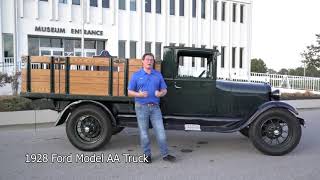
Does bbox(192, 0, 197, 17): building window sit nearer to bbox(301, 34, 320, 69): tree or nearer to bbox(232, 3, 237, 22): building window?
bbox(232, 3, 237, 22): building window

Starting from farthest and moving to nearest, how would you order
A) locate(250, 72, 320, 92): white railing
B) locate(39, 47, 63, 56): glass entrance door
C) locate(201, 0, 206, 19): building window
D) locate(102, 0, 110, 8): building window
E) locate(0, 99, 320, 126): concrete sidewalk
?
locate(201, 0, 206, 19): building window, locate(102, 0, 110, 8): building window, locate(250, 72, 320, 92): white railing, locate(39, 47, 63, 56): glass entrance door, locate(0, 99, 320, 126): concrete sidewalk

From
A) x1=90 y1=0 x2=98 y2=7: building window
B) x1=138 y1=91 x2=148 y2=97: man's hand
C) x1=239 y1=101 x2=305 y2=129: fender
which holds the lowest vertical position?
x1=239 y1=101 x2=305 y2=129: fender

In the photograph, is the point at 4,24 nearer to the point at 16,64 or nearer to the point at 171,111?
the point at 16,64

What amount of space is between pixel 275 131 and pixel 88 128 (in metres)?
3.49

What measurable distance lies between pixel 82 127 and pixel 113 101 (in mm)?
770

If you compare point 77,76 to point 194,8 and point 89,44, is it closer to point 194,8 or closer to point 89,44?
point 89,44

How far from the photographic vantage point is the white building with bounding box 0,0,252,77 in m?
26.9

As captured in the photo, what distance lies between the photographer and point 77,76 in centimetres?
737

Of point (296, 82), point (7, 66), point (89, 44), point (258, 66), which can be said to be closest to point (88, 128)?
point (7, 66)

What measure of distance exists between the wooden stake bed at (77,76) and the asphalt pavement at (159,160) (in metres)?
1.14

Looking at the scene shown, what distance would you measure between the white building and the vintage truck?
2020cm

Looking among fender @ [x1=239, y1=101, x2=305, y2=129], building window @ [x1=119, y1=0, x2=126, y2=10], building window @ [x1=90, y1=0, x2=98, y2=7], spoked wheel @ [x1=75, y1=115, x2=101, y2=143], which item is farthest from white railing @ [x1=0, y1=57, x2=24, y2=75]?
fender @ [x1=239, y1=101, x2=305, y2=129]

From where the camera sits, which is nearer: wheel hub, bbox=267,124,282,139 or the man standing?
the man standing

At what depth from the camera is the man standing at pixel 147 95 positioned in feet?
21.5
